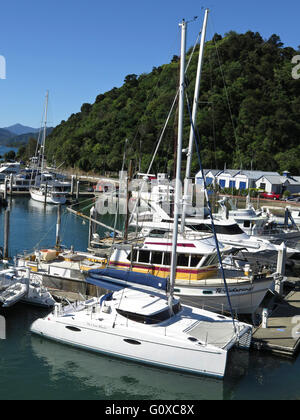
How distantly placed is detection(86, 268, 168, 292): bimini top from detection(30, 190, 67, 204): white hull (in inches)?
1538

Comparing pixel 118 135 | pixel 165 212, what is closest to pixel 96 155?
pixel 118 135

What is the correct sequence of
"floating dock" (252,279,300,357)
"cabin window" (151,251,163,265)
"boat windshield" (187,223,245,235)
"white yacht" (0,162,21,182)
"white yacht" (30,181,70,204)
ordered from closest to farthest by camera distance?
1. "floating dock" (252,279,300,357)
2. "cabin window" (151,251,163,265)
3. "boat windshield" (187,223,245,235)
4. "white yacht" (30,181,70,204)
5. "white yacht" (0,162,21,182)

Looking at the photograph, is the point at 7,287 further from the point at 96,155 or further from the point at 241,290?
the point at 96,155

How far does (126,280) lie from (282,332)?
6368mm

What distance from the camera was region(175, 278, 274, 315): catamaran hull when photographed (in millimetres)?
18062

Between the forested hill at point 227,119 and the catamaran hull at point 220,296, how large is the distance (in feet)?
165

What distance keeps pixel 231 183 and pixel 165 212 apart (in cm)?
4128

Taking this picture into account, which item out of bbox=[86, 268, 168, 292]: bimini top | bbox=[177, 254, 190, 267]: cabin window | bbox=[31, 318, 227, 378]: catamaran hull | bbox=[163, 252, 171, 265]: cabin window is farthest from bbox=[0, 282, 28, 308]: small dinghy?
bbox=[177, 254, 190, 267]: cabin window

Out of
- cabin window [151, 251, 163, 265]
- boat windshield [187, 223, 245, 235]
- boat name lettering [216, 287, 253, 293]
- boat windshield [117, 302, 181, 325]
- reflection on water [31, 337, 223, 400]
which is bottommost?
reflection on water [31, 337, 223, 400]

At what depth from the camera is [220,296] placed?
18078 mm

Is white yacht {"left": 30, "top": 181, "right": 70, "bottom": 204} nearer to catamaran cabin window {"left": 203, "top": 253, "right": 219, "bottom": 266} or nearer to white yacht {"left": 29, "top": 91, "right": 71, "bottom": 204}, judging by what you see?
white yacht {"left": 29, "top": 91, "right": 71, "bottom": 204}
